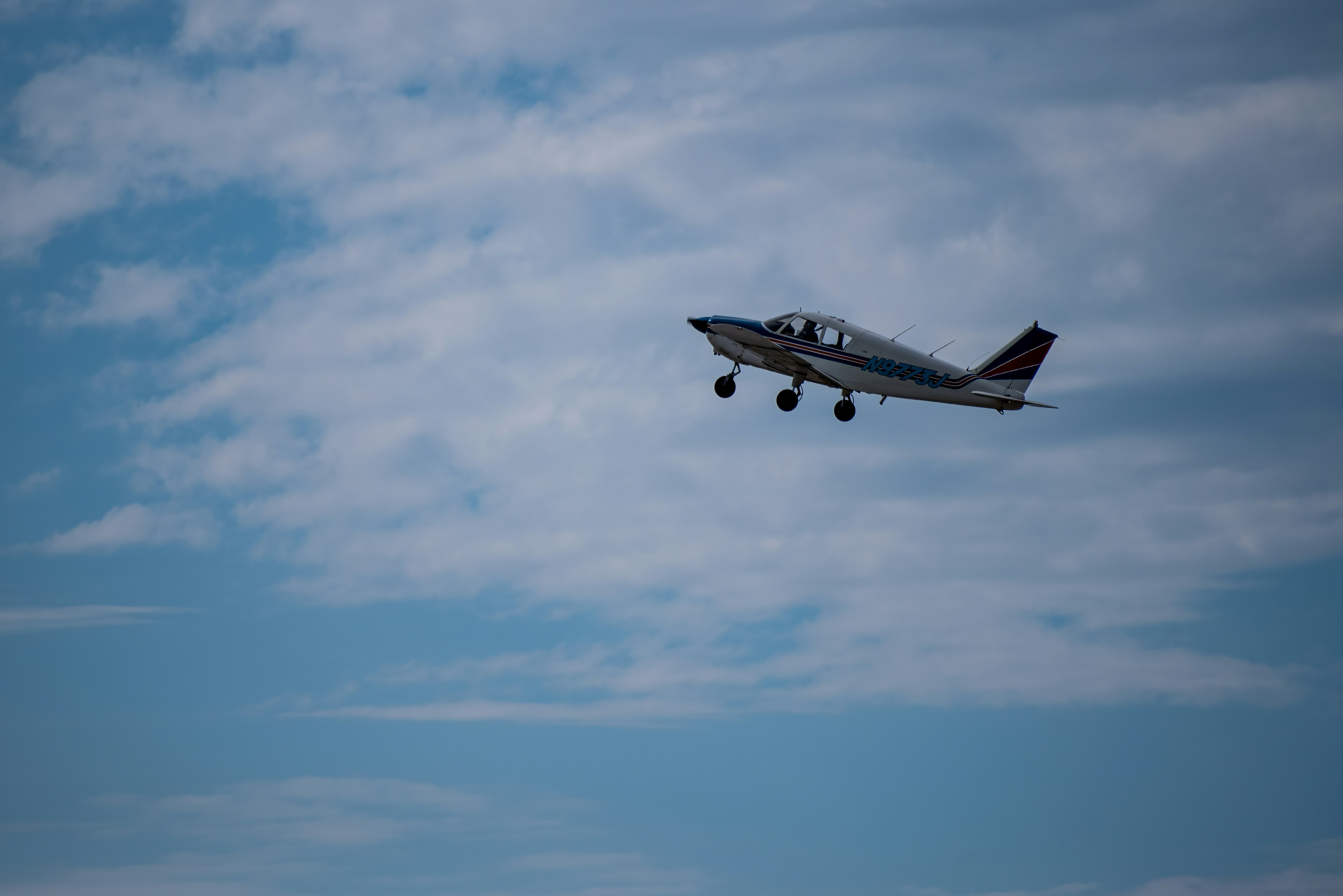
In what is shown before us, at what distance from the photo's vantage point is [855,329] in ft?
155

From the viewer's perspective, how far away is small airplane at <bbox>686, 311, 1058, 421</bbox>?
46.2 meters

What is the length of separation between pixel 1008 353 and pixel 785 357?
797 centimetres

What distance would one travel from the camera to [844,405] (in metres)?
47.8

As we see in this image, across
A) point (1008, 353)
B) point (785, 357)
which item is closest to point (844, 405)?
point (785, 357)

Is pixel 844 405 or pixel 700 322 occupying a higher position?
pixel 700 322

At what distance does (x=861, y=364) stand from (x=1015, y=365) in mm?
5458

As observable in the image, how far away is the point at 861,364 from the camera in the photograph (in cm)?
4719

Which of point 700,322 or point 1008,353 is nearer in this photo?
point 1008,353

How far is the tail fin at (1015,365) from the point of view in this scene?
4625 cm

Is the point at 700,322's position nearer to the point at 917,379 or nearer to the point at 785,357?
the point at 785,357

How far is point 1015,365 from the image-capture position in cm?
4628

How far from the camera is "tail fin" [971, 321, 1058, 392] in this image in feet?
152

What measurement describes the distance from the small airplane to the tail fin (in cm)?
2

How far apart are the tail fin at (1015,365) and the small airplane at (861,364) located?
0.02 meters
